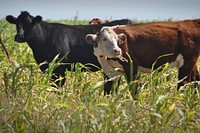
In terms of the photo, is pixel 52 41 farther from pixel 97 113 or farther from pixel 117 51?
pixel 97 113

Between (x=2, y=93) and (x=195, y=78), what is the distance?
2.84 meters

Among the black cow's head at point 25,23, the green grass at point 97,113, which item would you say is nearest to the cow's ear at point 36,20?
the black cow's head at point 25,23

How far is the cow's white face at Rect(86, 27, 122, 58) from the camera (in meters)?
5.54

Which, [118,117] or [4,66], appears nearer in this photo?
[118,117]

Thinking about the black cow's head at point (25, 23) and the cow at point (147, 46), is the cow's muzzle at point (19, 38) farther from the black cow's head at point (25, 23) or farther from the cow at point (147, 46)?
the cow at point (147, 46)

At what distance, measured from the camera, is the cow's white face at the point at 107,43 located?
554 centimetres

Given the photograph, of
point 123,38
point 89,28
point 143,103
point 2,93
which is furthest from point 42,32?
point 143,103

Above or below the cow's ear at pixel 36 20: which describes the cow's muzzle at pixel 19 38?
below

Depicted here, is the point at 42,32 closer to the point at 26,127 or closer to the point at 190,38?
the point at 190,38

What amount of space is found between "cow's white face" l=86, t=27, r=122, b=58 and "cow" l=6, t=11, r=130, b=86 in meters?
1.22

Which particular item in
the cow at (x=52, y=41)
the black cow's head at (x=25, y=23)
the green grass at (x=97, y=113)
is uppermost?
the black cow's head at (x=25, y=23)

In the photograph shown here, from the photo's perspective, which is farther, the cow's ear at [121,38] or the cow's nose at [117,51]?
the cow's ear at [121,38]

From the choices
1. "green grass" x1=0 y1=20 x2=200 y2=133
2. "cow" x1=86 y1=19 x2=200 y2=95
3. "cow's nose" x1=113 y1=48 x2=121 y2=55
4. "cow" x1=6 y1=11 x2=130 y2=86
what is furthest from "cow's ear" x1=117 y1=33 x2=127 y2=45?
"cow" x1=6 y1=11 x2=130 y2=86

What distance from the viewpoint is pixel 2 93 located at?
4.91m
